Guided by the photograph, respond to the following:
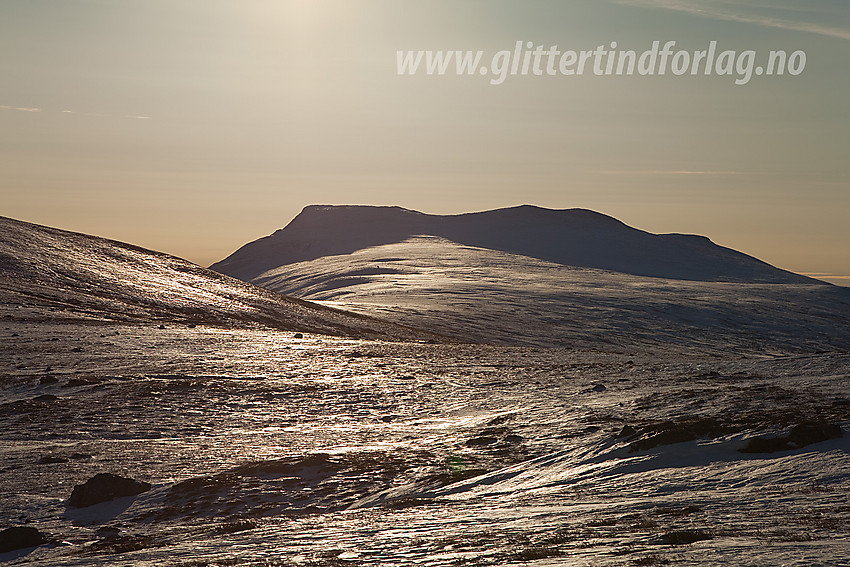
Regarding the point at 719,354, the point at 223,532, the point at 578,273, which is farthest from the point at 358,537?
the point at 578,273

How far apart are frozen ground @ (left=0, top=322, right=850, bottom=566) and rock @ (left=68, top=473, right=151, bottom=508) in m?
0.30

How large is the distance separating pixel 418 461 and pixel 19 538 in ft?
A: 28.8

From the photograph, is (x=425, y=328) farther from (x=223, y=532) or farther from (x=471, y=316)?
(x=223, y=532)

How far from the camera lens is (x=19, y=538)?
44.3ft

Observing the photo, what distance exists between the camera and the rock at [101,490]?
52.7 feet

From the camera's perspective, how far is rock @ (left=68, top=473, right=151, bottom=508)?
52.7 feet

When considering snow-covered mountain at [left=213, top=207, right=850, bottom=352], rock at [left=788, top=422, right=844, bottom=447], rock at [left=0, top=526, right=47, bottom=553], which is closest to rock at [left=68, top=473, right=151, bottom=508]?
rock at [left=0, top=526, right=47, bottom=553]

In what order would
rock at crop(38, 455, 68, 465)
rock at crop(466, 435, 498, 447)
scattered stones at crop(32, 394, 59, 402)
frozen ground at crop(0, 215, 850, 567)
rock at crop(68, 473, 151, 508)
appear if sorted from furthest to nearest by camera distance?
scattered stones at crop(32, 394, 59, 402), rock at crop(466, 435, 498, 447), rock at crop(38, 455, 68, 465), rock at crop(68, 473, 151, 508), frozen ground at crop(0, 215, 850, 567)

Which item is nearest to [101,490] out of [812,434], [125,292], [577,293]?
[812,434]

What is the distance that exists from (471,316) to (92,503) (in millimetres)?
72951

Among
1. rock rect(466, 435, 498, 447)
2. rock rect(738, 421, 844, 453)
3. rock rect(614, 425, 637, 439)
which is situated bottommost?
rock rect(466, 435, 498, 447)

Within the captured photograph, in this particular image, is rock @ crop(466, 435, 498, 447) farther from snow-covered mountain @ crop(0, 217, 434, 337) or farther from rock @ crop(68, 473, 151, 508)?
snow-covered mountain @ crop(0, 217, 434, 337)

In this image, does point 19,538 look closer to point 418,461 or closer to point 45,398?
point 418,461

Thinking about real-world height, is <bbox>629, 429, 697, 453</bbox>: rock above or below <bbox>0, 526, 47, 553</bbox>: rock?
above
